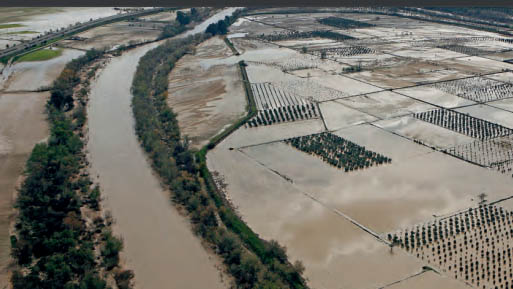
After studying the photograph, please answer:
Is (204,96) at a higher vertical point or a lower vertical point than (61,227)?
higher

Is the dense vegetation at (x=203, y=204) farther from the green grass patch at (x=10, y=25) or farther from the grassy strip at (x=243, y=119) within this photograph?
Result: the green grass patch at (x=10, y=25)

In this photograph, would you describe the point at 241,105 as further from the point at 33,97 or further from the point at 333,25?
the point at 333,25

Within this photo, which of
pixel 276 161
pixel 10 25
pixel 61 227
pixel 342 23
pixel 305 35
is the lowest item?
pixel 61 227

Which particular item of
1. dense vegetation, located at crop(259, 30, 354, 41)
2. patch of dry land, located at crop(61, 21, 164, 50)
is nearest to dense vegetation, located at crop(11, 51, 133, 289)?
patch of dry land, located at crop(61, 21, 164, 50)

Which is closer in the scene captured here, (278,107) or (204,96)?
(278,107)

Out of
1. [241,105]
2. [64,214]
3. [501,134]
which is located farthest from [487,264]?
[241,105]

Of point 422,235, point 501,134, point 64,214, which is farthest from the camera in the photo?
point 501,134

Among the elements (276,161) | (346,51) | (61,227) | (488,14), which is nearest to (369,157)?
Result: (276,161)

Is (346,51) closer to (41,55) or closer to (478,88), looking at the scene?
(478,88)
